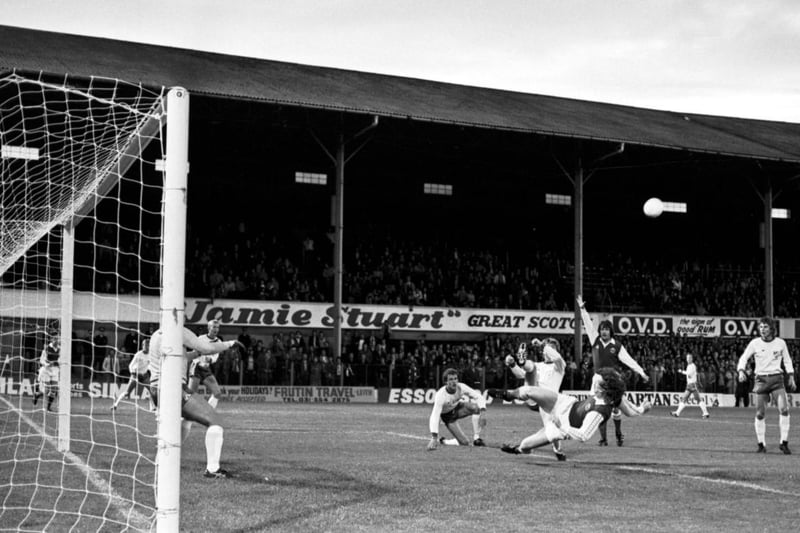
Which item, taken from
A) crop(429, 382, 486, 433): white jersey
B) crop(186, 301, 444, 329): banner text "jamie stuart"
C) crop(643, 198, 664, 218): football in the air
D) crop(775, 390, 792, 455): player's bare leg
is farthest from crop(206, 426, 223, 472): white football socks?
crop(186, 301, 444, 329): banner text "jamie stuart"

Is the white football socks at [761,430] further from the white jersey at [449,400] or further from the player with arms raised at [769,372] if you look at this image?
the white jersey at [449,400]

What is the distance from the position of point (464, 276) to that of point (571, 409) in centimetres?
3308

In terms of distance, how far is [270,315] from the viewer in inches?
1593

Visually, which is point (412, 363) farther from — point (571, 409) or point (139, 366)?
point (571, 409)

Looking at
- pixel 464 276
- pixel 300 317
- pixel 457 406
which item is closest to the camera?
pixel 457 406

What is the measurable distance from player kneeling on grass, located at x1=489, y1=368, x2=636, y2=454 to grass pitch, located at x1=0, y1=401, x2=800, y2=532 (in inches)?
17.7

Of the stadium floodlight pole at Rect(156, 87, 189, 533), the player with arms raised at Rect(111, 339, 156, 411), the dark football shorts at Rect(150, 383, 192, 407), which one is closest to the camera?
the stadium floodlight pole at Rect(156, 87, 189, 533)

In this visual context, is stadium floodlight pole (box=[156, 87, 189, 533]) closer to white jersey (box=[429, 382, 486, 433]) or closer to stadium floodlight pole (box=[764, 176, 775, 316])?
white jersey (box=[429, 382, 486, 433])

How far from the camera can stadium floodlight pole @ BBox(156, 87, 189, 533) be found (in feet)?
24.9

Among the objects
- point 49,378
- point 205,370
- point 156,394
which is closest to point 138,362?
A: point 156,394

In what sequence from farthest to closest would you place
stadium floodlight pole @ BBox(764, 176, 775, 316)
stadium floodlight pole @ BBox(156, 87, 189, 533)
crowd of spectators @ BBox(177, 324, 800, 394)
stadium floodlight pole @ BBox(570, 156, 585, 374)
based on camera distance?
stadium floodlight pole @ BBox(764, 176, 775, 316) < stadium floodlight pole @ BBox(570, 156, 585, 374) < crowd of spectators @ BBox(177, 324, 800, 394) < stadium floodlight pole @ BBox(156, 87, 189, 533)

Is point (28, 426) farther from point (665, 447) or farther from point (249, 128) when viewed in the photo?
point (249, 128)

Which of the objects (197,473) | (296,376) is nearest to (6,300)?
(296,376)

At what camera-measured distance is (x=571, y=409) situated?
13586mm
